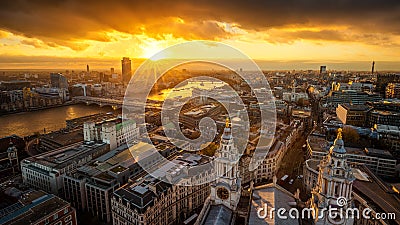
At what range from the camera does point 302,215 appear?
23.6ft

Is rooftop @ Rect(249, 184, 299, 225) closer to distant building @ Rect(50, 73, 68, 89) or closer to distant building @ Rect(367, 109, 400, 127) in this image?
distant building @ Rect(367, 109, 400, 127)

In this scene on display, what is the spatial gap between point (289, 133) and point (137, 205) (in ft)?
43.5

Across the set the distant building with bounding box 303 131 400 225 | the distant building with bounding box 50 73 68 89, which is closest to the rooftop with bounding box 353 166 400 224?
the distant building with bounding box 303 131 400 225

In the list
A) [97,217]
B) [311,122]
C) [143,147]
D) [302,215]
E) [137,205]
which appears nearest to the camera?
[302,215]

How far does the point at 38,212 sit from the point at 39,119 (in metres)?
28.2

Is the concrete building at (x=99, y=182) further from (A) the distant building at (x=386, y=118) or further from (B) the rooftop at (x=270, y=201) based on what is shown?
(A) the distant building at (x=386, y=118)

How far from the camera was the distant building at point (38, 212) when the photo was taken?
7816 mm

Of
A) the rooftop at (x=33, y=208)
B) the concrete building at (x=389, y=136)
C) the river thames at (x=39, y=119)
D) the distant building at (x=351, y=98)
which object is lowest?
the river thames at (x=39, y=119)

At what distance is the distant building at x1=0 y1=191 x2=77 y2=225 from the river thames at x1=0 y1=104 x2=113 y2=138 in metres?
19.5

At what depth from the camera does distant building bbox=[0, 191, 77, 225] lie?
7.82m

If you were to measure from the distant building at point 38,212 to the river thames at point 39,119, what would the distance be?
1945cm

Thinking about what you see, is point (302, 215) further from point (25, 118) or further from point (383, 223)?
Result: point (25, 118)

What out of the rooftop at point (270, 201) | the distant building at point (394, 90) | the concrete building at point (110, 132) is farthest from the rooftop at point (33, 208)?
the distant building at point (394, 90)

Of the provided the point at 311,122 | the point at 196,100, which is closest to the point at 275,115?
the point at 311,122
